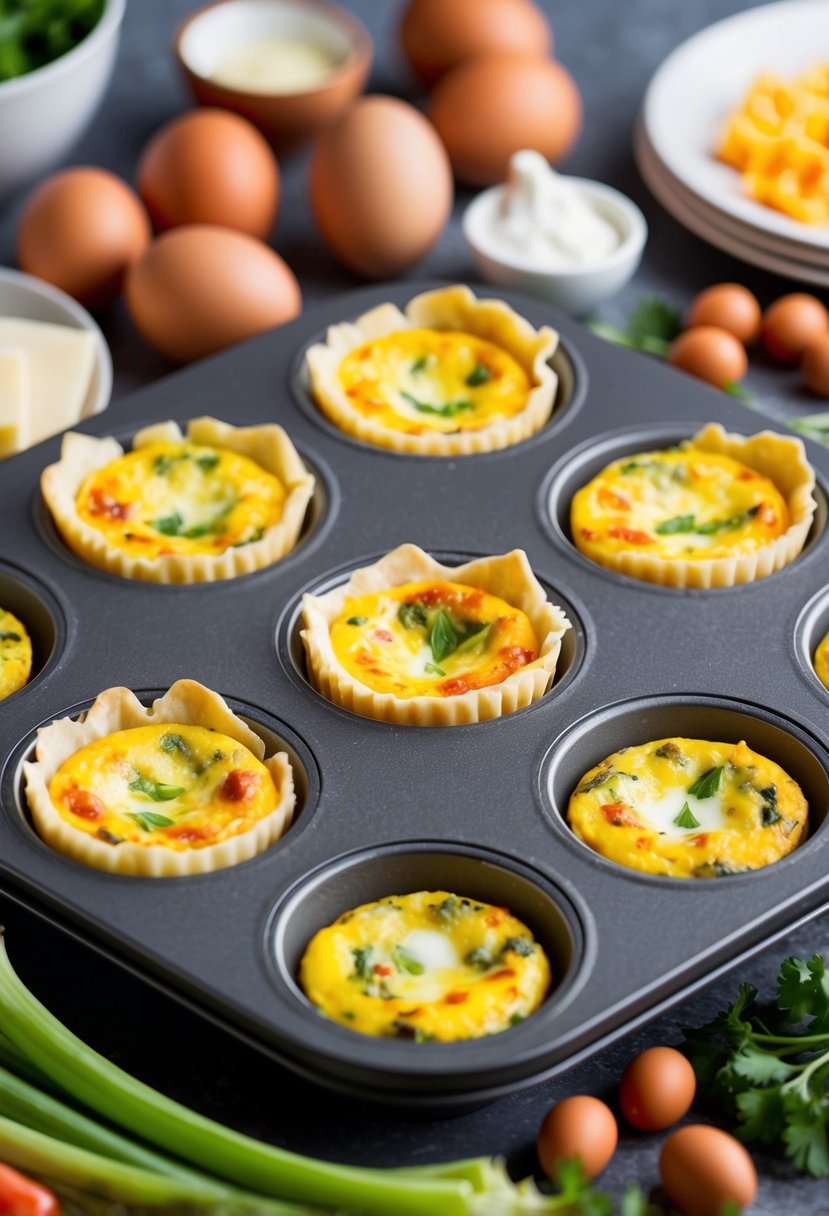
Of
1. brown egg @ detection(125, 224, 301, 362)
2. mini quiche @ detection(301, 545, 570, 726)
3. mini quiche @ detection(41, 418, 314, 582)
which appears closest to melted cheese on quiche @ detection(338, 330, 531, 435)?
mini quiche @ detection(41, 418, 314, 582)

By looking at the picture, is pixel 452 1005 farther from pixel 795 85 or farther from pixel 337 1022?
pixel 795 85

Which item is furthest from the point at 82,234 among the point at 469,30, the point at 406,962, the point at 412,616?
the point at 406,962

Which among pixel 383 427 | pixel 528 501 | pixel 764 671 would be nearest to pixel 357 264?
pixel 383 427

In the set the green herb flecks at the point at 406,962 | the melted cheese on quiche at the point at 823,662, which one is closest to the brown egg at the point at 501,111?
the melted cheese on quiche at the point at 823,662

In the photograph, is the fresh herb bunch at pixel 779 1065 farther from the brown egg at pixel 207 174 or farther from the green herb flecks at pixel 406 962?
the brown egg at pixel 207 174

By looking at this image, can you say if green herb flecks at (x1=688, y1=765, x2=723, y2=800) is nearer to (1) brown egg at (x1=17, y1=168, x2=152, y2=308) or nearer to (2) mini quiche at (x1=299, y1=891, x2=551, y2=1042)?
(2) mini quiche at (x1=299, y1=891, x2=551, y2=1042)
